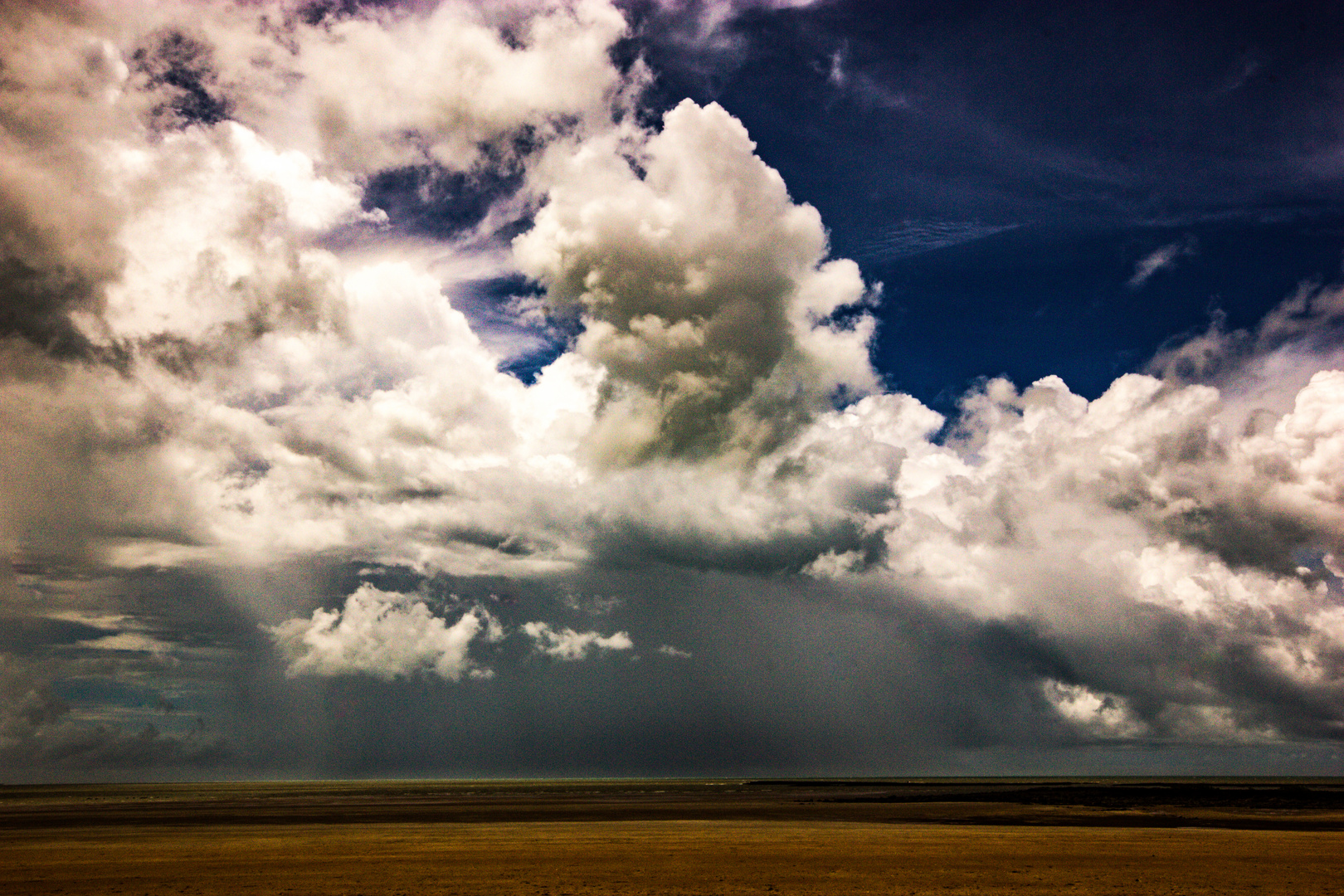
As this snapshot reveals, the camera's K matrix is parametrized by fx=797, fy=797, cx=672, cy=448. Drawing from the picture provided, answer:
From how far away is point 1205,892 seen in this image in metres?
35.2

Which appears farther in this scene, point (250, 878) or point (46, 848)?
point (46, 848)

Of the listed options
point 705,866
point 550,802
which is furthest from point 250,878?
point 550,802

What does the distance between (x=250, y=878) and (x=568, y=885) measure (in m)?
17.4

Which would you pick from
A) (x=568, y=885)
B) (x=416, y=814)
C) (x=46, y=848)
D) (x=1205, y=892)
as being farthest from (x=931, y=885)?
(x=416, y=814)

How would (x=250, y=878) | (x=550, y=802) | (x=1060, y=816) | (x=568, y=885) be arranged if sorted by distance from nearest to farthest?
(x=568, y=885) < (x=250, y=878) < (x=1060, y=816) < (x=550, y=802)

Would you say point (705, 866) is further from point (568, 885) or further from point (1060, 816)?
point (1060, 816)

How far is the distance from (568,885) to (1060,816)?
65.2 meters

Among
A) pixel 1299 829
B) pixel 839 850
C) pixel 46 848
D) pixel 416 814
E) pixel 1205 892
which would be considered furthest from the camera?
pixel 416 814

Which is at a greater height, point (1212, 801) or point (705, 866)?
point (705, 866)

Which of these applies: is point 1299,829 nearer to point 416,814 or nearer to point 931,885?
point 931,885

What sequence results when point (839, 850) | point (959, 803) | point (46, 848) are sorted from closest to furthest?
point (839, 850), point (46, 848), point (959, 803)

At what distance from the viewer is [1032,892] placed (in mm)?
35406

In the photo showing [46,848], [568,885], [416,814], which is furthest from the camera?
[416,814]

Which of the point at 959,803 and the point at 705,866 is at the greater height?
the point at 705,866
